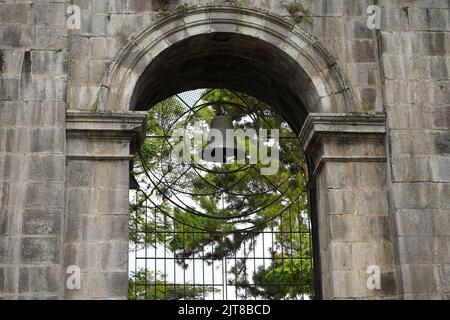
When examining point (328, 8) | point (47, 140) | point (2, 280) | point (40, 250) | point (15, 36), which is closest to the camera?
point (2, 280)

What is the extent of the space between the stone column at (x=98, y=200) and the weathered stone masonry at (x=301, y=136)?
0.05 ft

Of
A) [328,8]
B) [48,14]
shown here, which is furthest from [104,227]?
[328,8]

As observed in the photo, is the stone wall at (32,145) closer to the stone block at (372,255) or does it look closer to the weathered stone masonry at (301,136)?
the weathered stone masonry at (301,136)

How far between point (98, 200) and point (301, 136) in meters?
3.05

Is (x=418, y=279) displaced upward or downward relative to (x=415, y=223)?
downward

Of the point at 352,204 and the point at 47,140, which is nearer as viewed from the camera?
the point at 47,140

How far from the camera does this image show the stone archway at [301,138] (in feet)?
33.3

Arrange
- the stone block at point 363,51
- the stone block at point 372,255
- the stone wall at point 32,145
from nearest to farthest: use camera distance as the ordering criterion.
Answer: the stone wall at point 32,145 < the stone block at point 372,255 < the stone block at point 363,51

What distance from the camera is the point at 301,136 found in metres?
11.4

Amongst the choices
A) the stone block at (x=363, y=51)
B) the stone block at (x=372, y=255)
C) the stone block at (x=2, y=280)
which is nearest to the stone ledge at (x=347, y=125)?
the stone block at (x=363, y=51)

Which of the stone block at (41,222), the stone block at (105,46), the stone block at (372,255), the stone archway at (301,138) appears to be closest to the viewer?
the stone block at (41,222)

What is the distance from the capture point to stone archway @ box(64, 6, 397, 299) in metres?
10.2

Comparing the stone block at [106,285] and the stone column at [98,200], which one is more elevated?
the stone column at [98,200]

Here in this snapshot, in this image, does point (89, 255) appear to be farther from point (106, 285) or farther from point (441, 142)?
point (441, 142)
